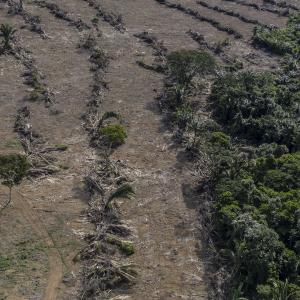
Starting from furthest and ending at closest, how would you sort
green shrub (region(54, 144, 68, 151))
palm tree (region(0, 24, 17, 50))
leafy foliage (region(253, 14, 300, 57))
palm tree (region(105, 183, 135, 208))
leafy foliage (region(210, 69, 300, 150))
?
leafy foliage (region(253, 14, 300, 57))
palm tree (region(0, 24, 17, 50))
leafy foliage (region(210, 69, 300, 150))
green shrub (region(54, 144, 68, 151))
palm tree (region(105, 183, 135, 208))

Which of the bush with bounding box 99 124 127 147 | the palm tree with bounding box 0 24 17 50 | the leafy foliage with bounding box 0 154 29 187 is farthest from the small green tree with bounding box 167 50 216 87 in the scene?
the leafy foliage with bounding box 0 154 29 187

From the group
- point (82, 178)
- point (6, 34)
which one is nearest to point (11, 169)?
point (82, 178)

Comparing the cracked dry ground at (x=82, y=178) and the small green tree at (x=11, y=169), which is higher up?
the small green tree at (x=11, y=169)

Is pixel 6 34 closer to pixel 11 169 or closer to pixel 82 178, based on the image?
pixel 82 178

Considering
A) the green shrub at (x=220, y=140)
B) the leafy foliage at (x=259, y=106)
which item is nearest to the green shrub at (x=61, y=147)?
the green shrub at (x=220, y=140)

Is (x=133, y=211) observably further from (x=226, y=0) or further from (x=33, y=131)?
(x=226, y=0)

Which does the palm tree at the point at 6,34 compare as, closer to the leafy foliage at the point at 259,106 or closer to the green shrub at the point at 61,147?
the green shrub at the point at 61,147

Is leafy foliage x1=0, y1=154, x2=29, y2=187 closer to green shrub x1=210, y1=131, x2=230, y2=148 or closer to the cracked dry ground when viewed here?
the cracked dry ground
